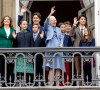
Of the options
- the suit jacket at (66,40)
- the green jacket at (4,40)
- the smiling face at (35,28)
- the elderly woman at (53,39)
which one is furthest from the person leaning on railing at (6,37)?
the suit jacket at (66,40)

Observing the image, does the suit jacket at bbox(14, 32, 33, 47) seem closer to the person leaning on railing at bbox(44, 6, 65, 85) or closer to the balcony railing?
the balcony railing

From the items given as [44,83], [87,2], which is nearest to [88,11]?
[87,2]

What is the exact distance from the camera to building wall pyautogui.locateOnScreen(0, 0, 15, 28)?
1849 centimetres

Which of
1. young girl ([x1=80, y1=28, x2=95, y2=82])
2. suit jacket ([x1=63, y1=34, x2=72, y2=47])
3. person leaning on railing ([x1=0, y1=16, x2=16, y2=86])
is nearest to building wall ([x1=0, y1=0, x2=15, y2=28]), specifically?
person leaning on railing ([x1=0, y1=16, x2=16, y2=86])

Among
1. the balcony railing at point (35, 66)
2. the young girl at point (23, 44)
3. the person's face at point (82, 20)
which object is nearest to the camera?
the balcony railing at point (35, 66)

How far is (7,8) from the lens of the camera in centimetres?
1855

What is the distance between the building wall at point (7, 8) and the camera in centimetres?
1849

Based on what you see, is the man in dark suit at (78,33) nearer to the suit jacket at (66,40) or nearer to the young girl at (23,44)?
the suit jacket at (66,40)

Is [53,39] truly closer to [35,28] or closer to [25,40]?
[35,28]

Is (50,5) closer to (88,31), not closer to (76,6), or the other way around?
(76,6)

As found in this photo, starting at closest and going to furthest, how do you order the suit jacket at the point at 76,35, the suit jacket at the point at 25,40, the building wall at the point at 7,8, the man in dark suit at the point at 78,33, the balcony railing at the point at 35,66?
the balcony railing at the point at 35,66, the suit jacket at the point at 25,40, the man in dark suit at the point at 78,33, the suit jacket at the point at 76,35, the building wall at the point at 7,8

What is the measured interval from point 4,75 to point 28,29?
4.31ft

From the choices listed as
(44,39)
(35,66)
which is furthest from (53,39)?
(35,66)

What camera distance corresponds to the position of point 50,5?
22.9 m
